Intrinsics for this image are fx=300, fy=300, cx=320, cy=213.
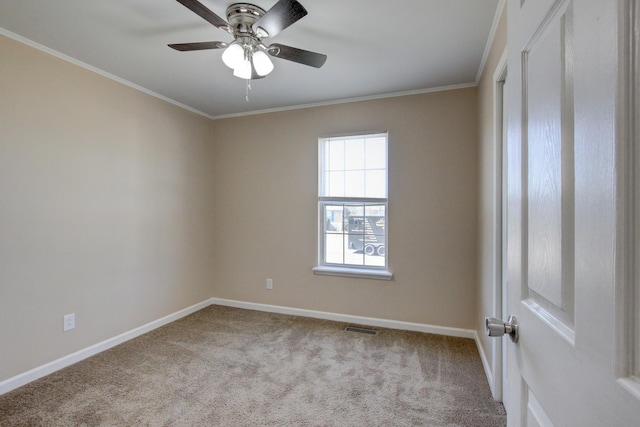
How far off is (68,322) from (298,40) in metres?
2.86

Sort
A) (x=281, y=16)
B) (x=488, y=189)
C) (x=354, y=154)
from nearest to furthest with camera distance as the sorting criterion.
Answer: (x=281, y=16), (x=488, y=189), (x=354, y=154)

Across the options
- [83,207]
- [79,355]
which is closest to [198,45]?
[83,207]

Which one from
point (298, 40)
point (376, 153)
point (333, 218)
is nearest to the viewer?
point (298, 40)

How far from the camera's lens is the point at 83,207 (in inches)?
99.7

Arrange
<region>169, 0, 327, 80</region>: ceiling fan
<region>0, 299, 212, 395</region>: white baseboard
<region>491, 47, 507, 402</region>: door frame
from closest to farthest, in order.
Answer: <region>169, 0, 327, 80</region>: ceiling fan, <region>491, 47, 507, 402</region>: door frame, <region>0, 299, 212, 395</region>: white baseboard

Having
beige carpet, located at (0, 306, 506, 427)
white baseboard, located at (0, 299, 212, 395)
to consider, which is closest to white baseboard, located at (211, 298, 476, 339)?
beige carpet, located at (0, 306, 506, 427)

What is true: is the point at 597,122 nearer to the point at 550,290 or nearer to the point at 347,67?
the point at 550,290

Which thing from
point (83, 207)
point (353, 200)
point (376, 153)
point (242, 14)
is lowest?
point (83, 207)

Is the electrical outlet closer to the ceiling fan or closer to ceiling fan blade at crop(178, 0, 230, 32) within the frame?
the ceiling fan

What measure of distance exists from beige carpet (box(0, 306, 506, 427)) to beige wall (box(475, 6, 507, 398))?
43cm

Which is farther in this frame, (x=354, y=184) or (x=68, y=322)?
(x=354, y=184)

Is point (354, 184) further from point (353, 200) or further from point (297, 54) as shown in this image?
point (297, 54)

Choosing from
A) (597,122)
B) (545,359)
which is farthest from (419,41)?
(545,359)

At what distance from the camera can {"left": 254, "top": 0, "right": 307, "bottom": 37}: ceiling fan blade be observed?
143 cm
